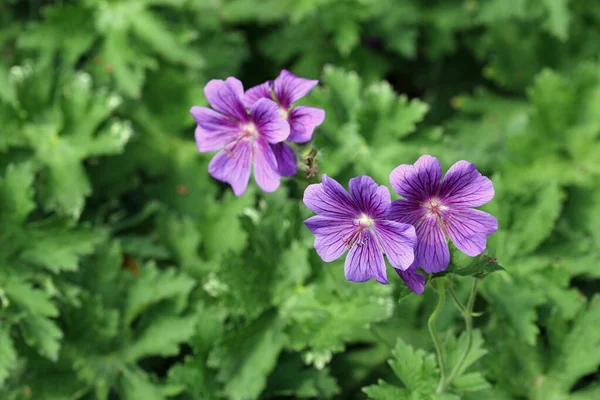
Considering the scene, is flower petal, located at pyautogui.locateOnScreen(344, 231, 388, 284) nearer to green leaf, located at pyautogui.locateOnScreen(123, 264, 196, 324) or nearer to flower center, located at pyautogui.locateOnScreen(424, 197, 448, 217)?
flower center, located at pyautogui.locateOnScreen(424, 197, 448, 217)

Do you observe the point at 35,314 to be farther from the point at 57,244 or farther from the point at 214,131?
the point at 214,131

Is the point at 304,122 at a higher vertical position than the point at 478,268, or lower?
higher

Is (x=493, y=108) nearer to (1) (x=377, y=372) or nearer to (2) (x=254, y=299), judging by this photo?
(1) (x=377, y=372)

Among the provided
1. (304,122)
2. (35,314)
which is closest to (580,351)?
(304,122)

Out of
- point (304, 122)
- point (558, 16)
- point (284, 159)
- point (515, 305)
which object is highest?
point (558, 16)

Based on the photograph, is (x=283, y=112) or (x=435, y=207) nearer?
(x=435, y=207)

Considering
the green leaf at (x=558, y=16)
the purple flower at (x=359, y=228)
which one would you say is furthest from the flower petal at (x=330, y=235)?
the green leaf at (x=558, y=16)

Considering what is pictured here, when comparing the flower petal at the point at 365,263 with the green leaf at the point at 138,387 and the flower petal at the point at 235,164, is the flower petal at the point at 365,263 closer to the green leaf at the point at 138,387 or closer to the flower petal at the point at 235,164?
the flower petal at the point at 235,164
